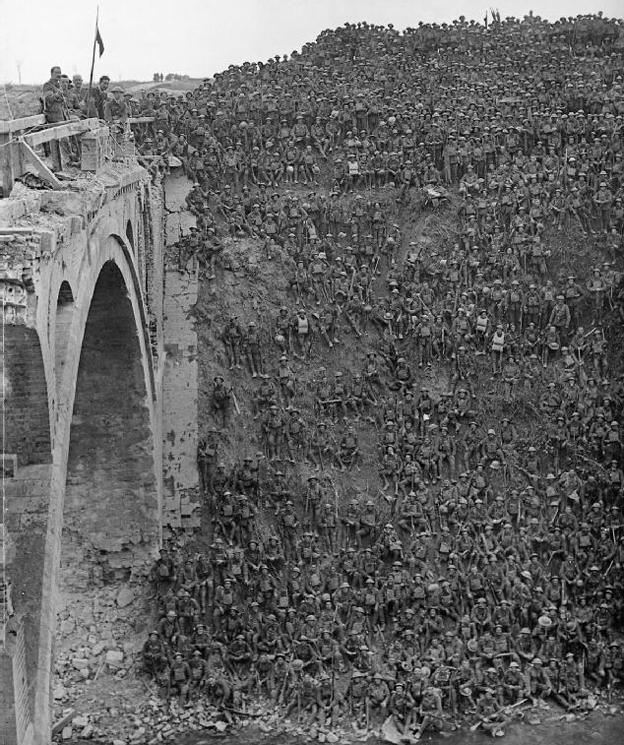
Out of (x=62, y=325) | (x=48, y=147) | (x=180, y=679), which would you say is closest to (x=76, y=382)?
(x=48, y=147)

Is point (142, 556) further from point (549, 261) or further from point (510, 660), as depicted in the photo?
point (549, 261)

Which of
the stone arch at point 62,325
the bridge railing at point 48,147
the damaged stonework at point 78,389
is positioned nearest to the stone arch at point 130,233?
the damaged stonework at point 78,389

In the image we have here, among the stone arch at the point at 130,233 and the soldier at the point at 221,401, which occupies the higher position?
the stone arch at the point at 130,233

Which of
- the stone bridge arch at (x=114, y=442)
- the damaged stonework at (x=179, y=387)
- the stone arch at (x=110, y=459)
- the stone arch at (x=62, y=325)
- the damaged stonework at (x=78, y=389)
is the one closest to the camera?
the damaged stonework at (x=78, y=389)

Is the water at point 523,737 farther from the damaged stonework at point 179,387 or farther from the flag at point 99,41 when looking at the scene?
the flag at point 99,41

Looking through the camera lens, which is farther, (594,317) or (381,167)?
(381,167)

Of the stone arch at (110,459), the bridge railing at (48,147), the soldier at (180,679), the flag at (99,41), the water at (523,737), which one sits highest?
the flag at (99,41)

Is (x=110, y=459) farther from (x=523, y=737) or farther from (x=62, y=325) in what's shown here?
(x=62, y=325)

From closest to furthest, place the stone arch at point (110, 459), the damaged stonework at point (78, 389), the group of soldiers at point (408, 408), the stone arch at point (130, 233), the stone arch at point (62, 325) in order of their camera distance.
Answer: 1. the damaged stonework at point (78, 389)
2. the stone arch at point (62, 325)
3. the group of soldiers at point (408, 408)
4. the stone arch at point (130, 233)
5. the stone arch at point (110, 459)

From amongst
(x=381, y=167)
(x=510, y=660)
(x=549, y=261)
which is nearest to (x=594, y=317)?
(x=549, y=261)
